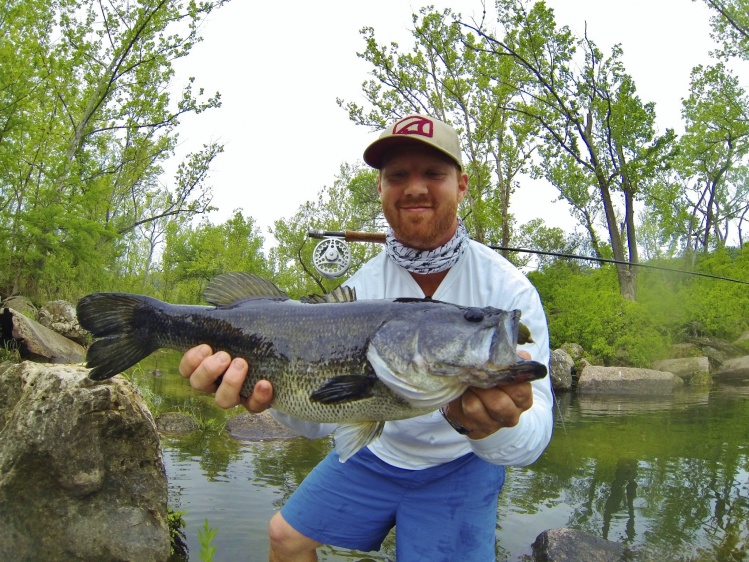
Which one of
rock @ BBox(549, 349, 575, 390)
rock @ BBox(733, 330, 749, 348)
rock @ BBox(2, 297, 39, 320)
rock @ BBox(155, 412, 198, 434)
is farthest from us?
rock @ BBox(733, 330, 749, 348)

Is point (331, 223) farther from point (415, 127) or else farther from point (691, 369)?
point (415, 127)

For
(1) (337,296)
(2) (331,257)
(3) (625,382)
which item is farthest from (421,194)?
(3) (625,382)

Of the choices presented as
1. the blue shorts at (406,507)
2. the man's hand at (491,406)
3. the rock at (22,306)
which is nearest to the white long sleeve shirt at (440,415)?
the blue shorts at (406,507)

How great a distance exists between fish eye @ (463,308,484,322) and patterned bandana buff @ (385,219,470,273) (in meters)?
1.22

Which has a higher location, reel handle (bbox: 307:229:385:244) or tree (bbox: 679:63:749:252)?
tree (bbox: 679:63:749:252)

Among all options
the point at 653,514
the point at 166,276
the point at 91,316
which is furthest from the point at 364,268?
the point at 166,276

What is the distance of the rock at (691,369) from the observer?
62.2ft

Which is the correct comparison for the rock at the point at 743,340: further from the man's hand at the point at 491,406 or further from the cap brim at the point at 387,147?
the man's hand at the point at 491,406

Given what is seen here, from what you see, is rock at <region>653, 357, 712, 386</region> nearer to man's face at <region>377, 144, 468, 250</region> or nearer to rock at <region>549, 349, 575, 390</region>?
rock at <region>549, 349, 575, 390</region>

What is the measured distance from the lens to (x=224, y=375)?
2.65 meters

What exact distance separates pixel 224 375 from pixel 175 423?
7234 millimetres

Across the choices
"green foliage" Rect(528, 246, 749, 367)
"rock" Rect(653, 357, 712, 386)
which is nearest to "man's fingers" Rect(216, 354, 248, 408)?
"rock" Rect(653, 357, 712, 386)

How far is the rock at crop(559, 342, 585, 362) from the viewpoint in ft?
68.8

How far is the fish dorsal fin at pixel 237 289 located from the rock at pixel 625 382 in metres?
15.9
